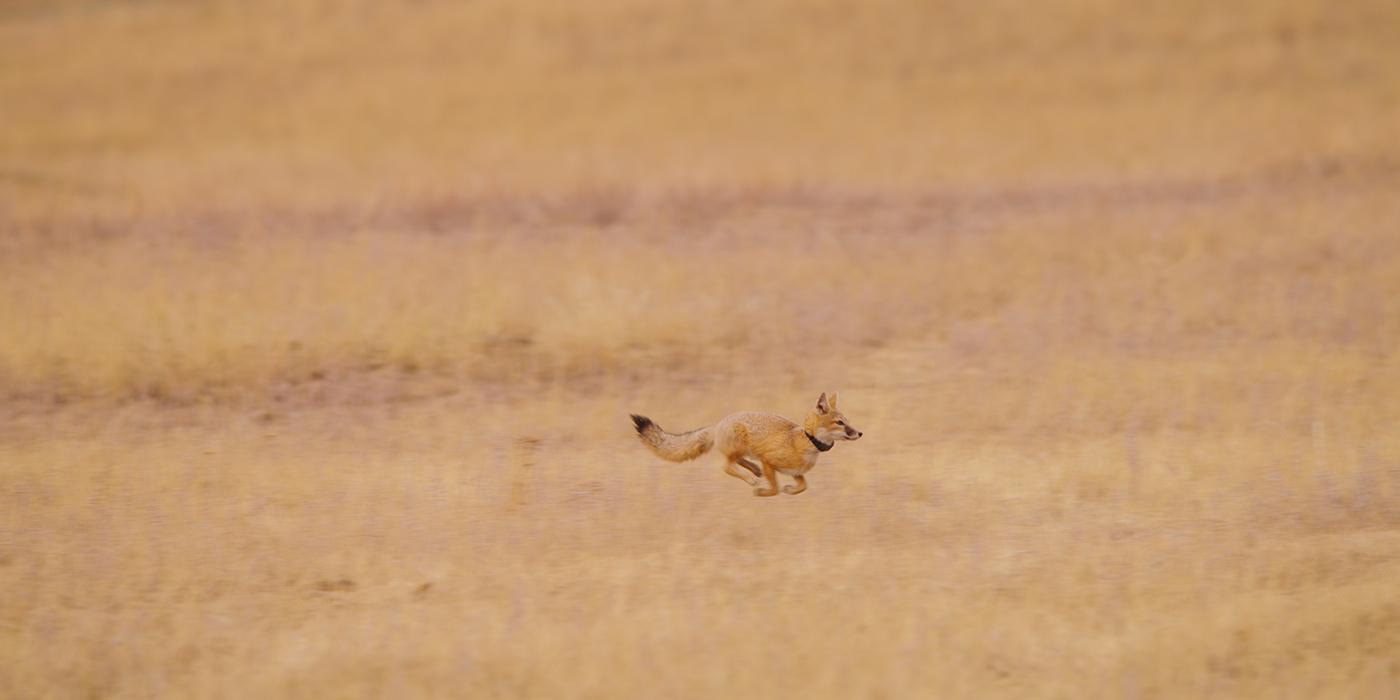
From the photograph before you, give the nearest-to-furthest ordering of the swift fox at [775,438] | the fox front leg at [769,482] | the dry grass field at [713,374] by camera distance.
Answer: the dry grass field at [713,374], the swift fox at [775,438], the fox front leg at [769,482]

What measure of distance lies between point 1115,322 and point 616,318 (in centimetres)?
359

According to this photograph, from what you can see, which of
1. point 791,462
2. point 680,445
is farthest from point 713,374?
point 791,462

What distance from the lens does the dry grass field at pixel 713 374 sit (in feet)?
19.2

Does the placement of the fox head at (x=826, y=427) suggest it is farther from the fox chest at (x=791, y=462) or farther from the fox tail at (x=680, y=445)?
the fox tail at (x=680, y=445)

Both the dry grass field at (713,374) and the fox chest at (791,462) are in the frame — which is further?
the fox chest at (791,462)

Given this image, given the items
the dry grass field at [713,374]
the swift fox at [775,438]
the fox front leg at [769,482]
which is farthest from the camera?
the fox front leg at [769,482]

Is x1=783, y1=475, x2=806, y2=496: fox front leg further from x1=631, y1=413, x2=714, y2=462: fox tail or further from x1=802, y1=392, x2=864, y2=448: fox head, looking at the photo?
x1=631, y1=413, x2=714, y2=462: fox tail

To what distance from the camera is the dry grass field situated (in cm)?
584

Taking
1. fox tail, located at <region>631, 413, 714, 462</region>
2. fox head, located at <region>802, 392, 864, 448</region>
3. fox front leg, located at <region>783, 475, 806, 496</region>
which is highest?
fox head, located at <region>802, 392, 864, 448</region>

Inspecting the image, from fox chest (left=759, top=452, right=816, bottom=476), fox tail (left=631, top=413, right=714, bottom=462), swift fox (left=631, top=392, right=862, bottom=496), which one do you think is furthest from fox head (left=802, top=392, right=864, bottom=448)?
fox tail (left=631, top=413, right=714, bottom=462)

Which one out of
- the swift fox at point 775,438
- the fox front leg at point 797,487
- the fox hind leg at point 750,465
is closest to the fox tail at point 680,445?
the swift fox at point 775,438

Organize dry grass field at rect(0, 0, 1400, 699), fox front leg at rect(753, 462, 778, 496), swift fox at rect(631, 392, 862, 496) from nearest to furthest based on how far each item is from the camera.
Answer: dry grass field at rect(0, 0, 1400, 699) < swift fox at rect(631, 392, 862, 496) < fox front leg at rect(753, 462, 778, 496)

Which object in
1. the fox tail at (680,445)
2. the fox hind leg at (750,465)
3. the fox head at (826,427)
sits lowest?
the fox hind leg at (750,465)

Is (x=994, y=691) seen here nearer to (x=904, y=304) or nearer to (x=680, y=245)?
(x=904, y=304)
